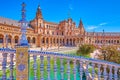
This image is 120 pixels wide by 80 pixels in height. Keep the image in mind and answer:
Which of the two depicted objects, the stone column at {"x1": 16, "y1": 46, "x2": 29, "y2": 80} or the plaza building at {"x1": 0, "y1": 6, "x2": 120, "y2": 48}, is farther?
the plaza building at {"x1": 0, "y1": 6, "x2": 120, "y2": 48}

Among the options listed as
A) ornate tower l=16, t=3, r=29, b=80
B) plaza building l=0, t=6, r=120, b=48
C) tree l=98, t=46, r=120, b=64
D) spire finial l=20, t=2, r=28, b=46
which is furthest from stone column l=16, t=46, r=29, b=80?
plaza building l=0, t=6, r=120, b=48

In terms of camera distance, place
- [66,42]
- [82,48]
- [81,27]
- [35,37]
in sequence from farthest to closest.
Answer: [81,27]
[66,42]
[35,37]
[82,48]

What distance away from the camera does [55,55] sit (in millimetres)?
5094

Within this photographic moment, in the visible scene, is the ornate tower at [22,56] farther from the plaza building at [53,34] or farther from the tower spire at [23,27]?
the plaza building at [53,34]

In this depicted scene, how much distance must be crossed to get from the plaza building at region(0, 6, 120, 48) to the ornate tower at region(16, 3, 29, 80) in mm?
39157

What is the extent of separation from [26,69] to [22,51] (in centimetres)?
53

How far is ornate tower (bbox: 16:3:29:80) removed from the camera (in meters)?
5.04

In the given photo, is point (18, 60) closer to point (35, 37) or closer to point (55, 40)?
point (35, 37)

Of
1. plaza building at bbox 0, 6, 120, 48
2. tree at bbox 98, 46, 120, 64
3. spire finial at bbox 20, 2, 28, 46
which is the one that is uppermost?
plaza building at bbox 0, 6, 120, 48

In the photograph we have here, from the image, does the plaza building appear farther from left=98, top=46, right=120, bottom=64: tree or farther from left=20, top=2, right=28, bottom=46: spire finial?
left=20, top=2, right=28, bottom=46: spire finial

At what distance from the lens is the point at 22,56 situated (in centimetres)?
505

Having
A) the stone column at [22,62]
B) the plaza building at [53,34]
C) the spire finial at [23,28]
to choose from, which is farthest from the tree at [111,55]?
the plaza building at [53,34]

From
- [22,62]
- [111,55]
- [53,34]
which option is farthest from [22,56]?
[53,34]

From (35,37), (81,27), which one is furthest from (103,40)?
(35,37)
